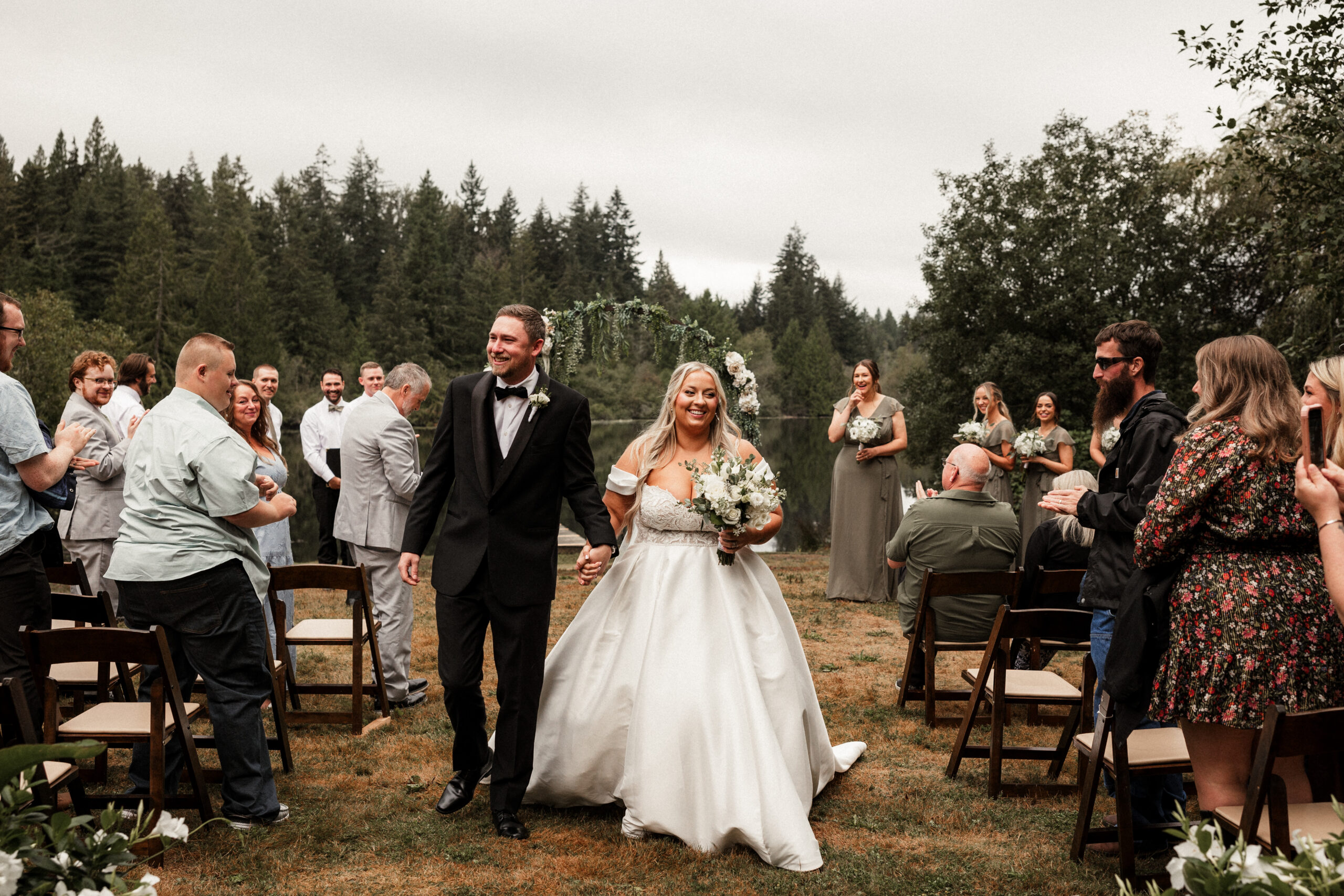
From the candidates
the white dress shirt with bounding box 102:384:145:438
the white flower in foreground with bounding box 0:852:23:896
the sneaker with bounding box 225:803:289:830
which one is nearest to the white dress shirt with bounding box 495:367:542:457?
the sneaker with bounding box 225:803:289:830

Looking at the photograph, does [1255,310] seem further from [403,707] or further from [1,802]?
[1,802]

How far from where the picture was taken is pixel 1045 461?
35.0 ft

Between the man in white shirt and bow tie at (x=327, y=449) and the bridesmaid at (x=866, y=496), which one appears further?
the man in white shirt and bow tie at (x=327, y=449)

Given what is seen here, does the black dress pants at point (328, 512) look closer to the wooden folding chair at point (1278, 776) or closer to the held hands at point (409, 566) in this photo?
the held hands at point (409, 566)

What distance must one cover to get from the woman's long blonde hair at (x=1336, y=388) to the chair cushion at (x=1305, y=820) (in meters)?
1.13

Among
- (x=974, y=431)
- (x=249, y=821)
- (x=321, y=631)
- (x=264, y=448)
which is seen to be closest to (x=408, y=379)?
(x=264, y=448)

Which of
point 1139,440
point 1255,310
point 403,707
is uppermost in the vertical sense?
point 1255,310

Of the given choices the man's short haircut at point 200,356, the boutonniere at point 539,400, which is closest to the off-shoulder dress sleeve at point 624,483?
the boutonniere at point 539,400

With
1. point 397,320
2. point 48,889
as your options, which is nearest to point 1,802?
point 48,889

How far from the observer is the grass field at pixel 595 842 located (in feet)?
13.5

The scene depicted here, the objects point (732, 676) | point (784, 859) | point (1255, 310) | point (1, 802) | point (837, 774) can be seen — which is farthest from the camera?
point (1255, 310)

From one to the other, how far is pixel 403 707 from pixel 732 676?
3277 millimetres

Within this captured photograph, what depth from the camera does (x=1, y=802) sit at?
2.01 meters

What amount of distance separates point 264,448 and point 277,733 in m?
1.81
